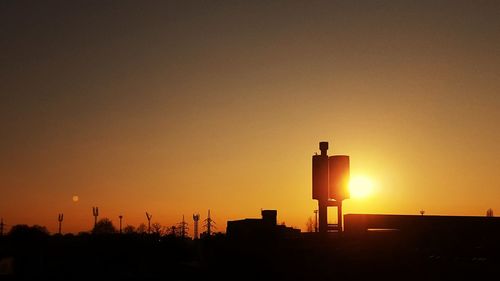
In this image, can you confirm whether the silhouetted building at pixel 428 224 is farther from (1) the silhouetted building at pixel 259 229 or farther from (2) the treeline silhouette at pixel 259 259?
(1) the silhouetted building at pixel 259 229

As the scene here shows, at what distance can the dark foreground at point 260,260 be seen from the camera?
2952 centimetres

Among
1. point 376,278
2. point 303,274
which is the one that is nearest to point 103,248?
point 303,274

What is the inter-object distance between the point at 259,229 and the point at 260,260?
5.97 metres

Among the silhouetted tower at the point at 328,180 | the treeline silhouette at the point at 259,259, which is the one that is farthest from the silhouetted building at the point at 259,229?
the silhouetted tower at the point at 328,180

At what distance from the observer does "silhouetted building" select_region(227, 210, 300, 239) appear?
35.8 m

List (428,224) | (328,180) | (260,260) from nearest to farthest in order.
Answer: (260,260), (328,180), (428,224)

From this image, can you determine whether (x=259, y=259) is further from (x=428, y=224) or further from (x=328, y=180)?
(x=428, y=224)

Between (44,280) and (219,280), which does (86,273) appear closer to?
(44,280)

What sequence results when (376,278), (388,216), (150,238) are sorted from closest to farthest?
(376,278), (150,238), (388,216)

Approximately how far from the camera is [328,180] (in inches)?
1578

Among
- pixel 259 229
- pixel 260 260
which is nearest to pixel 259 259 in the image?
pixel 260 260

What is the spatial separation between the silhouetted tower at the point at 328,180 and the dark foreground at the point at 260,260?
11.4 ft

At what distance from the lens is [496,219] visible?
4638 cm

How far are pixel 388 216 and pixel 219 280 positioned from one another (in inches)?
906
